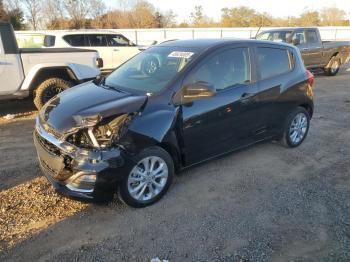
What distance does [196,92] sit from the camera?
363 cm

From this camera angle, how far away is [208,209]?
3.61 meters

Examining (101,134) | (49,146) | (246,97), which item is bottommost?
(49,146)

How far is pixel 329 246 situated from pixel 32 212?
2.98m

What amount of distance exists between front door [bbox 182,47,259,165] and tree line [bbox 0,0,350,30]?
91.3 ft

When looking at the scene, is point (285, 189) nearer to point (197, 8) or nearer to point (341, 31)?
point (341, 31)

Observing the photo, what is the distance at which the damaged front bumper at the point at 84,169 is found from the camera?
3.12 metres

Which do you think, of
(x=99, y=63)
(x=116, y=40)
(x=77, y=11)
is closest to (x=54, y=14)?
(x=77, y=11)

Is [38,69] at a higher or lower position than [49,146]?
higher

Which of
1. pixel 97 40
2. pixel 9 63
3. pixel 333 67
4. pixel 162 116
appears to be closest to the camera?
pixel 162 116

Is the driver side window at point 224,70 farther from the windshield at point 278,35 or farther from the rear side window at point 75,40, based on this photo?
the rear side window at point 75,40

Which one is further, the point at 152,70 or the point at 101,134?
the point at 152,70

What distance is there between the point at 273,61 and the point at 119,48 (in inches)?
340

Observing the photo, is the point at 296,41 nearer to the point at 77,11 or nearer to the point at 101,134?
the point at 101,134

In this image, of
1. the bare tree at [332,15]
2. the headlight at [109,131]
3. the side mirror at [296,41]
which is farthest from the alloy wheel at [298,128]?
the bare tree at [332,15]
